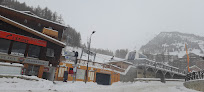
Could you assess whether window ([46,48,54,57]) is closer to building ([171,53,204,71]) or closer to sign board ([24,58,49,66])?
sign board ([24,58,49,66])

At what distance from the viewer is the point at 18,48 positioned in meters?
21.3

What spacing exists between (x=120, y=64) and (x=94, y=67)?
9.49 meters

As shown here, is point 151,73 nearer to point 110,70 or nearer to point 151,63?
point 151,63

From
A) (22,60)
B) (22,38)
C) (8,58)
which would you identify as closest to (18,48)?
(22,38)

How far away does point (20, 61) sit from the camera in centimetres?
2077

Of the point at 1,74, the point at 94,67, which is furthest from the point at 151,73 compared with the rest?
the point at 1,74

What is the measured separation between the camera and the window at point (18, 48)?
68.8 ft

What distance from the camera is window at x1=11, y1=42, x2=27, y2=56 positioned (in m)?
21.0

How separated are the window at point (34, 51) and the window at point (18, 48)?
898mm

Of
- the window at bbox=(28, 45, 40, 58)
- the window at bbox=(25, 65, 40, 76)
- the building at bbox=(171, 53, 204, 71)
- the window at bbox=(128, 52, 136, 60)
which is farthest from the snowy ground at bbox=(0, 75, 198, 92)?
the building at bbox=(171, 53, 204, 71)

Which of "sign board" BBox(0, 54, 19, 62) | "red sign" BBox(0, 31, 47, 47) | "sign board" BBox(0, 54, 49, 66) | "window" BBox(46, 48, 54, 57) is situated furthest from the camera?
"window" BBox(46, 48, 54, 57)

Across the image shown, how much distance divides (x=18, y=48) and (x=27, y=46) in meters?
1.18

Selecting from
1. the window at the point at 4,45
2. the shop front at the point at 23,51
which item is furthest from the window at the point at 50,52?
the window at the point at 4,45

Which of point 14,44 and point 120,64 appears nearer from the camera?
point 14,44
